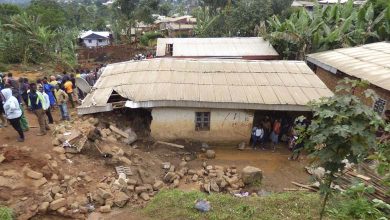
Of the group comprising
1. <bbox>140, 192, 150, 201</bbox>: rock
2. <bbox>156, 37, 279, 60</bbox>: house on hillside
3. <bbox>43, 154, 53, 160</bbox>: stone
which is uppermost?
<bbox>156, 37, 279, 60</bbox>: house on hillside

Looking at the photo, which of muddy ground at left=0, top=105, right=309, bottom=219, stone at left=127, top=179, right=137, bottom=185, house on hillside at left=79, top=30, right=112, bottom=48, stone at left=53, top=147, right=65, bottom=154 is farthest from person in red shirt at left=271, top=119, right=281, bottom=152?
house on hillside at left=79, top=30, right=112, bottom=48

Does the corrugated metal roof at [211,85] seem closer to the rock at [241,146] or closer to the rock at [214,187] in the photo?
the rock at [241,146]

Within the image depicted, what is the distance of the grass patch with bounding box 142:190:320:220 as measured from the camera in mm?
7531

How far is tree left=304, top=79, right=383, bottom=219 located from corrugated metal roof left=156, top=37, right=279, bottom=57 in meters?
14.0

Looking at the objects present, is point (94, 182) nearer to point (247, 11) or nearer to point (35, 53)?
point (35, 53)

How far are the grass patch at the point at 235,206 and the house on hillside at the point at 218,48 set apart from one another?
468 inches

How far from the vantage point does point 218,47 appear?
20422mm

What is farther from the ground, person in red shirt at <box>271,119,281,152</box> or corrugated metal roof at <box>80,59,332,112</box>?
corrugated metal roof at <box>80,59,332,112</box>

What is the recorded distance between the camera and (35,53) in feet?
79.1

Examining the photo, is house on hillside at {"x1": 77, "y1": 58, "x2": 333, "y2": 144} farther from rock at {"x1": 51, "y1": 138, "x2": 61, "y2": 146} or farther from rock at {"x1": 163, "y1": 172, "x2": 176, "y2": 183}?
rock at {"x1": 163, "y1": 172, "x2": 176, "y2": 183}

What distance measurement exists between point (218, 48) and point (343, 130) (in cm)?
1584

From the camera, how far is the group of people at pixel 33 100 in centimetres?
910

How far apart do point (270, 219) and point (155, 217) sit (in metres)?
2.64

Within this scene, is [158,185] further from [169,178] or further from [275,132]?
[275,132]
